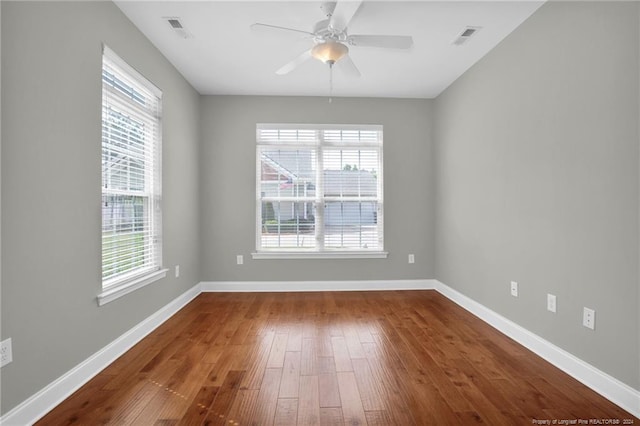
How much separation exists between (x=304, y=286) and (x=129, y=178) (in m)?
2.48

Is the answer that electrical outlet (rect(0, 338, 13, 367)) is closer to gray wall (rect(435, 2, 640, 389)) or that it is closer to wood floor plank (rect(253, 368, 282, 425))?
wood floor plank (rect(253, 368, 282, 425))

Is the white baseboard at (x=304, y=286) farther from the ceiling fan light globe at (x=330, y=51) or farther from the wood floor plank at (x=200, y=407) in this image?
the ceiling fan light globe at (x=330, y=51)

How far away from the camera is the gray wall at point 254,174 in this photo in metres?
4.28

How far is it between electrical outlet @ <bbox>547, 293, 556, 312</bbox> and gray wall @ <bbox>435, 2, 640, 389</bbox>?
4cm

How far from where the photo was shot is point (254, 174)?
14.1 ft

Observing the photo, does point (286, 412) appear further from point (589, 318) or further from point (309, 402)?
point (589, 318)

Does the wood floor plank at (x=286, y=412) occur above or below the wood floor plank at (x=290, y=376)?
below

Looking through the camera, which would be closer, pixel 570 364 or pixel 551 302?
pixel 570 364

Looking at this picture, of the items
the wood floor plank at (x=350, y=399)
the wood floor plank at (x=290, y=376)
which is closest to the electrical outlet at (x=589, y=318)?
the wood floor plank at (x=350, y=399)

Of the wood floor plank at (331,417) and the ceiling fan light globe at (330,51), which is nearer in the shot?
the wood floor plank at (331,417)

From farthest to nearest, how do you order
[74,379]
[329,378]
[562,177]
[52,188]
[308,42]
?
[308,42], [562,177], [329,378], [74,379], [52,188]

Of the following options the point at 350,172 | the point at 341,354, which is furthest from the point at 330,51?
the point at 341,354

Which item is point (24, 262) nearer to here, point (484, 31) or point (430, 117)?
point (484, 31)

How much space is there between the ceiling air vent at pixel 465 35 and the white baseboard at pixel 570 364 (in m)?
2.49
